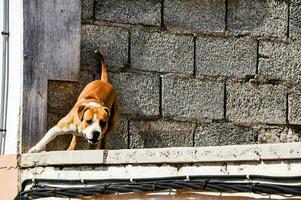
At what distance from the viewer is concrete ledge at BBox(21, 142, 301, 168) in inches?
225

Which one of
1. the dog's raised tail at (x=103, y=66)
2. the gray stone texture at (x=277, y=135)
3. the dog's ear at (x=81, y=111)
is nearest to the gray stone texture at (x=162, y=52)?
the dog's raised tail at (x=103, y=66)

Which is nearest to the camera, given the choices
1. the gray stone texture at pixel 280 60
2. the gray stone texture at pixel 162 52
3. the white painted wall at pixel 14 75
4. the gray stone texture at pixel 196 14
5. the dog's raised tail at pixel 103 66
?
the white painted wall at pixel 14 75

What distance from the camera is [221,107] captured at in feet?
26.1

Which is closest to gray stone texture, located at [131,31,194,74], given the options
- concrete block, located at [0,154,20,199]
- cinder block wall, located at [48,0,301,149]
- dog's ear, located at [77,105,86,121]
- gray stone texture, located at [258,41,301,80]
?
cinder block wall, located at [48,0,301,149]

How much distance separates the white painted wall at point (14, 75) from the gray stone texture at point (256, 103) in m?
1.49

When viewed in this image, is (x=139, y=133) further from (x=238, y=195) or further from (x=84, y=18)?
(x=238, y=195)

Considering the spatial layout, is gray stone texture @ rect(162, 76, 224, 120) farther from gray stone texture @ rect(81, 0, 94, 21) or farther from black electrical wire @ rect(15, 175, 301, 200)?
black electrical wire @ rect(15, 175, 301, 200)

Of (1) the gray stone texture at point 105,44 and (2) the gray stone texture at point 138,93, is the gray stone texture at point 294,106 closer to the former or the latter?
(2) the gray stone texture at point 138,93

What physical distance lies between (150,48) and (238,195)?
2.12 m

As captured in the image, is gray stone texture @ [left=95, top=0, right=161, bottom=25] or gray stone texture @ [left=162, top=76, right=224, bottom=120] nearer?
gray stone texture @ [left=95, top=0, right=161, bottom=25]

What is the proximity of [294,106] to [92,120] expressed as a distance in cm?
185

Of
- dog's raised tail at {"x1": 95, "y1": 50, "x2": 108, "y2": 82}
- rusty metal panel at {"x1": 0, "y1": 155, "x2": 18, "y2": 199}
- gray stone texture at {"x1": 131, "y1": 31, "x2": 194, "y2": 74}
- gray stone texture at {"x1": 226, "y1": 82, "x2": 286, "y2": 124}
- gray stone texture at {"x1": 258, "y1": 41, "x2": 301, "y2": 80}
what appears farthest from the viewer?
gray stone texture at {"x1": 258, "y1": 41, "x2": 301, "y2": 80}

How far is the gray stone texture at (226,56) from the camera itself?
7.91 metres

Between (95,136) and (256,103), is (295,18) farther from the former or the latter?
(95,136)
